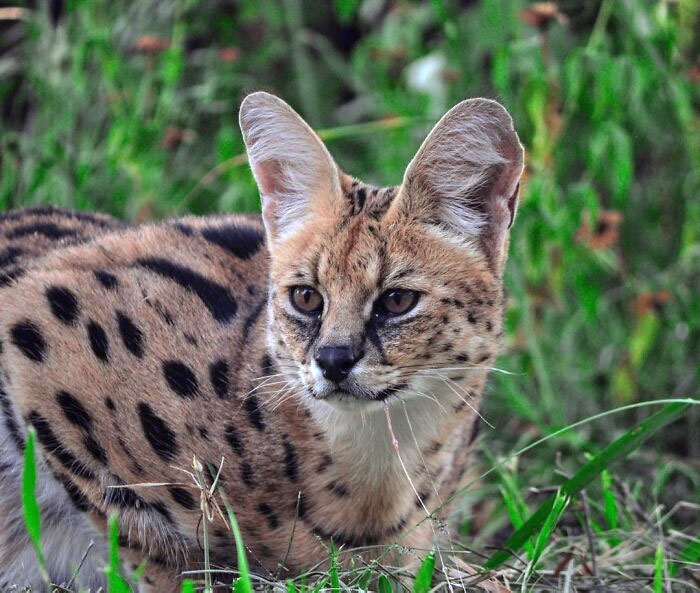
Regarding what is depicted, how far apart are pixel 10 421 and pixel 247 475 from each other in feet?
2.31

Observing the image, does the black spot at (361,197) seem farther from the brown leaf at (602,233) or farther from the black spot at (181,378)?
the brown leaf at (602,233)

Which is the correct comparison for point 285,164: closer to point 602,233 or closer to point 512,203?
point 512,203

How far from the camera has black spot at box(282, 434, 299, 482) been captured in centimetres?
310

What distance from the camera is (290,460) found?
3.10 metres

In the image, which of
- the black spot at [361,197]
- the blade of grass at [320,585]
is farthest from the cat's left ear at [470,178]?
the blade of grass at [320,585]

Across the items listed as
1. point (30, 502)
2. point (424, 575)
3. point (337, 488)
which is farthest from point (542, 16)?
point (30, 502)

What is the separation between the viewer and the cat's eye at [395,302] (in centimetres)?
290

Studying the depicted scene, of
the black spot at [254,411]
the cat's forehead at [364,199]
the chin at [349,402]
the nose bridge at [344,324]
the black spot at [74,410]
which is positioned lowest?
the black spot at [254,411]

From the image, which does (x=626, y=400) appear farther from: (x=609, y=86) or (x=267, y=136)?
(x=267, y=136)

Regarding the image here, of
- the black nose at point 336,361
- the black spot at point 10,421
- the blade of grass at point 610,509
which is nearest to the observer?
the black nose at point 336,361

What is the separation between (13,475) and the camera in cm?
327

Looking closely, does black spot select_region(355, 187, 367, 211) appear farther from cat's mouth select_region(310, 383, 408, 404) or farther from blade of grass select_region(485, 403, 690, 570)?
blade of grass select_region(485, 403, 690, 570)

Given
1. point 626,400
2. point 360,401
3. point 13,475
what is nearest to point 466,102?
point 360,401

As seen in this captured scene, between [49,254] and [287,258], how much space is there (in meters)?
0.82
